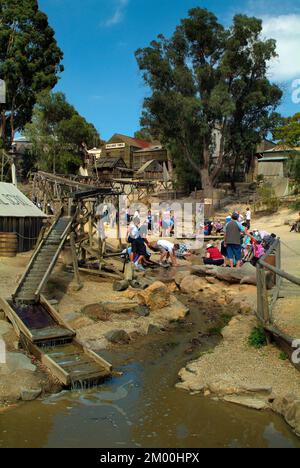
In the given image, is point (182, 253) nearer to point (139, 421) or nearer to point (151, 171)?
point (139, 421)

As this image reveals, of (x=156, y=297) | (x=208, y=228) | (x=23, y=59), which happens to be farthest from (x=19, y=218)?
(x=23, y=59)

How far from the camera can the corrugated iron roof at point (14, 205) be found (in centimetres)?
1745

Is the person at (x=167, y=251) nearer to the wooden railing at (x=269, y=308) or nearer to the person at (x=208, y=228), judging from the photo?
the wooden railing at (x=269, y=308)

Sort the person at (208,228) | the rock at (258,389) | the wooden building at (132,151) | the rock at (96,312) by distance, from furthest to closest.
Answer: the wooden building at (132,151)
the person at (208,228)
the rock at (96,312)
the rock at (258,389)

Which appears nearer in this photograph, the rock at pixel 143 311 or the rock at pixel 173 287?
the rock at pixel 143 311

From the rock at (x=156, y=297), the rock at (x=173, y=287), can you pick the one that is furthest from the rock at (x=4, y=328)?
the rock at (x=173, y=287)

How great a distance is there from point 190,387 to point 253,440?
5.07 ft

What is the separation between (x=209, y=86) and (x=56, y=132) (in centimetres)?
1313

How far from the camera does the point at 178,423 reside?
5465 mm

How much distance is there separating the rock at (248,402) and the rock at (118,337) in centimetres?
318

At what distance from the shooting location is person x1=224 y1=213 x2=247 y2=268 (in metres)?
12.5

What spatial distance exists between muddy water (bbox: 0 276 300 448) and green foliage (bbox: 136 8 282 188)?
27.2 meters

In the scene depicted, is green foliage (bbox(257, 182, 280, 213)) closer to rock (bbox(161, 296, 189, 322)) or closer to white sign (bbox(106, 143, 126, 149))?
rock (bbox(161, 296, 189, 322))
